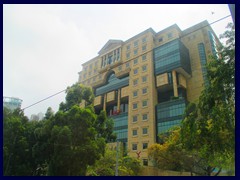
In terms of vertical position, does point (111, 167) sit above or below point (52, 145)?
below

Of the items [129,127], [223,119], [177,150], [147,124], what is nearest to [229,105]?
[223,119]

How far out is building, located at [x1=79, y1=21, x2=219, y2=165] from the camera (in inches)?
986

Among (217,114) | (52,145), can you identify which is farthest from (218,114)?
(52,145)

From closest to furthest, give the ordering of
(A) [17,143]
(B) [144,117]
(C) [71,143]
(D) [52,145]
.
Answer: (C) [71,143] → (D) [52,145] → (A) [17,143] → (B) [144,117]

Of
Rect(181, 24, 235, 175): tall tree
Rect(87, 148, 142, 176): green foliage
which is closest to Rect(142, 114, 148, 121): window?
Rect(87, 148, 142, 176): green foliage

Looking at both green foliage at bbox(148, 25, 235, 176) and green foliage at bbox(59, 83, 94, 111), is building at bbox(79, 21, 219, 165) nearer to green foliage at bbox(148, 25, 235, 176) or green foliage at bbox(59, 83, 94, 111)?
green foliage at bbox(59, 83, 94, 111)

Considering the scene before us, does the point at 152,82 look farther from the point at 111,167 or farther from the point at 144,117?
the point at 111,167

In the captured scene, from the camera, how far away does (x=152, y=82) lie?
2731cm

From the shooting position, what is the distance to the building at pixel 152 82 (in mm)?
25047

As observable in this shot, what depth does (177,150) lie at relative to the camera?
14141 mm

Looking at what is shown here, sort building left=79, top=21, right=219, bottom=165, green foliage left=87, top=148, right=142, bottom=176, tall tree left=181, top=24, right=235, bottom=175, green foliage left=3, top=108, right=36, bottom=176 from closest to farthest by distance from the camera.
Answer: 1. tall tree left=181, top=24, right=235, bottom=175
2. green foliage left=3, top=108, right=36, bottom=176
3. green foliage left=87, top=148, right=142, bottom=176
4. building left=79, top=21, right=219, bottom=165

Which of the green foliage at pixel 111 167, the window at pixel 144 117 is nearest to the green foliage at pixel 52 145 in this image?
the green foliage at pixel 111 167

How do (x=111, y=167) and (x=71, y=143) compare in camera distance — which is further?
(x=111, y=167)
